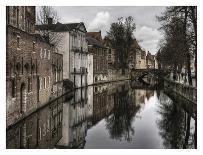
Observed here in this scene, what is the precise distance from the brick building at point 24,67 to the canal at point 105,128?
3.25 ft

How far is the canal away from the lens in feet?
50.5

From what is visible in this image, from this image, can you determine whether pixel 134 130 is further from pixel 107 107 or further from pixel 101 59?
pixel 101 59

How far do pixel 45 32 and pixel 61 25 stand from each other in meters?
3.26

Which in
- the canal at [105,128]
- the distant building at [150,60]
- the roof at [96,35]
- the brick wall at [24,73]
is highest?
the roof at [96,35]

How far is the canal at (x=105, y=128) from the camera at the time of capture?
1541cm

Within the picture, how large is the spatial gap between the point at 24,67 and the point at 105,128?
7.31 metres

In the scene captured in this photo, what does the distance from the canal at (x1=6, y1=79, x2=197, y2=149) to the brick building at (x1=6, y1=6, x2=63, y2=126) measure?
3.25 feet

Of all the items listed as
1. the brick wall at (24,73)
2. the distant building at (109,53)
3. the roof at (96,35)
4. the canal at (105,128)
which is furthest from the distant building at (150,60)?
the canal at (105,128)

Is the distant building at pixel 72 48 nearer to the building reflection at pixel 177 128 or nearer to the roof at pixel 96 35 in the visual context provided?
the building reflection at pixel 177 128

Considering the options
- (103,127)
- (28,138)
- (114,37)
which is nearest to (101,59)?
(114,37)

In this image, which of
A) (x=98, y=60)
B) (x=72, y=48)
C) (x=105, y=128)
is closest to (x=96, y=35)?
(x=98, y=60)

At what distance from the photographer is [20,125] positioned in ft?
63.1

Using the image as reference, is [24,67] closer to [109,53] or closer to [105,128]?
[105,128]

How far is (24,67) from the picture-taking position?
23188 millimetres
